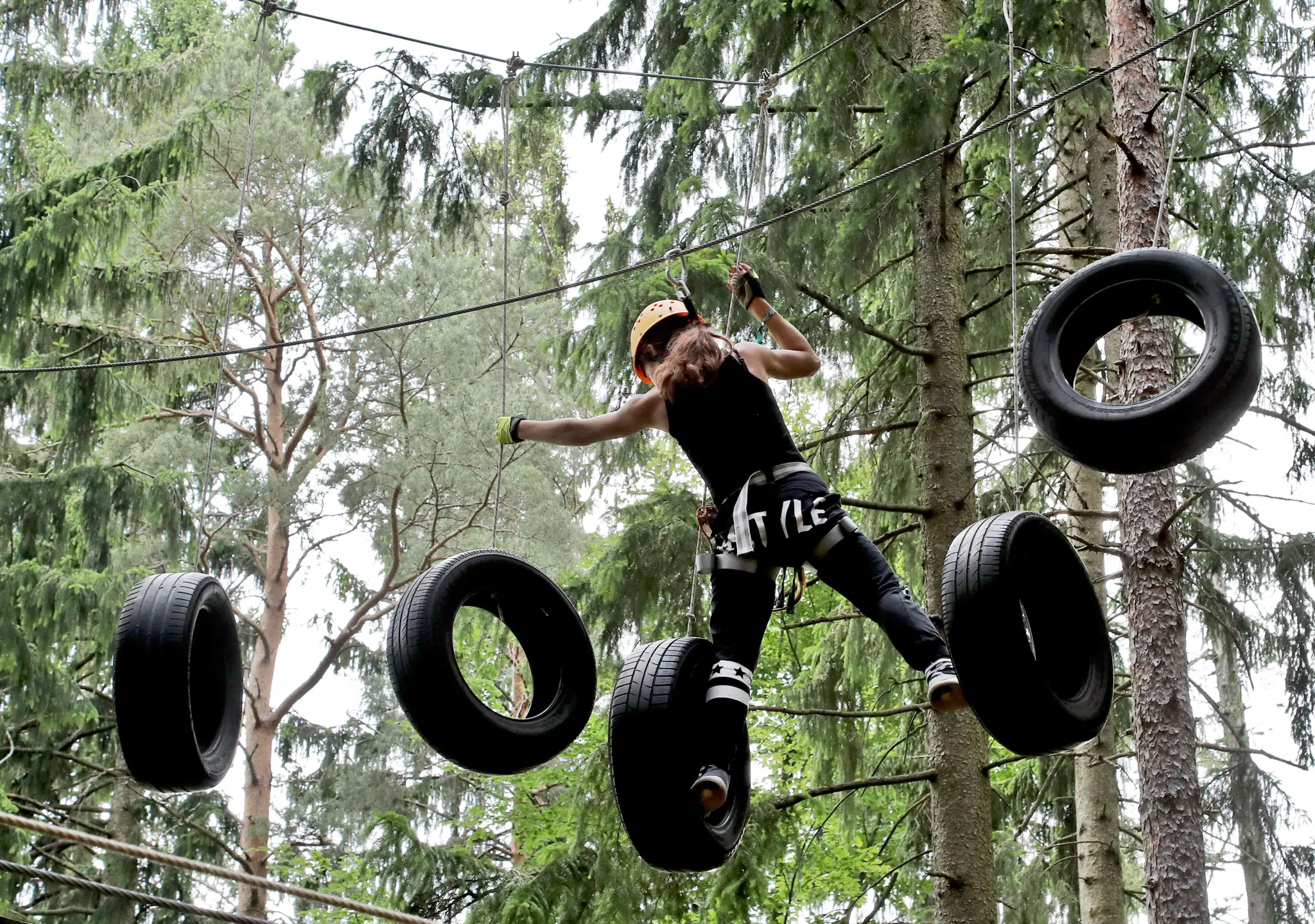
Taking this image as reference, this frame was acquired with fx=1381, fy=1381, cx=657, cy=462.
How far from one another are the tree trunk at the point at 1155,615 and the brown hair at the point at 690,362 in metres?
3.23

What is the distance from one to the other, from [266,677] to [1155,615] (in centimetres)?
1068

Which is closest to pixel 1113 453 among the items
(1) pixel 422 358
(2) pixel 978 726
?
(2) pixel 978 726

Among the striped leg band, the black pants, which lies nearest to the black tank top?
the black pants

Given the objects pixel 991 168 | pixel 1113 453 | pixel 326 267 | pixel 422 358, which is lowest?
pixel 1113 453

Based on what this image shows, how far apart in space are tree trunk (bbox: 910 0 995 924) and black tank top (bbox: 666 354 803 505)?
2929mm

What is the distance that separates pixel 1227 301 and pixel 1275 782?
752 cm

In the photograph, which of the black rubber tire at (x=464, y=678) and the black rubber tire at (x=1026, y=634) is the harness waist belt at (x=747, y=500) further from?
the black rubber tire at (x=464, y=678)

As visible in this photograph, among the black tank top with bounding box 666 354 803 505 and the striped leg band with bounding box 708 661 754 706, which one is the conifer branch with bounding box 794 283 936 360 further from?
the striped leg band with bounding box 708 661 754 706

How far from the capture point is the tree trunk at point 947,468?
23.5ft

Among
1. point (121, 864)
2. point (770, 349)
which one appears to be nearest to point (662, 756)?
point (770, 349)

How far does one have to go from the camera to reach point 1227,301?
3980 mm

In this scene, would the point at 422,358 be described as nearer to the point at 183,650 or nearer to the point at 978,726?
the point at 978,726

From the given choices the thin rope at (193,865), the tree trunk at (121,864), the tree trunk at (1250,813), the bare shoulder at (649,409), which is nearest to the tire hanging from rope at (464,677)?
the bare shoulder at (649,409)

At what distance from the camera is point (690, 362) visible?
436cm
